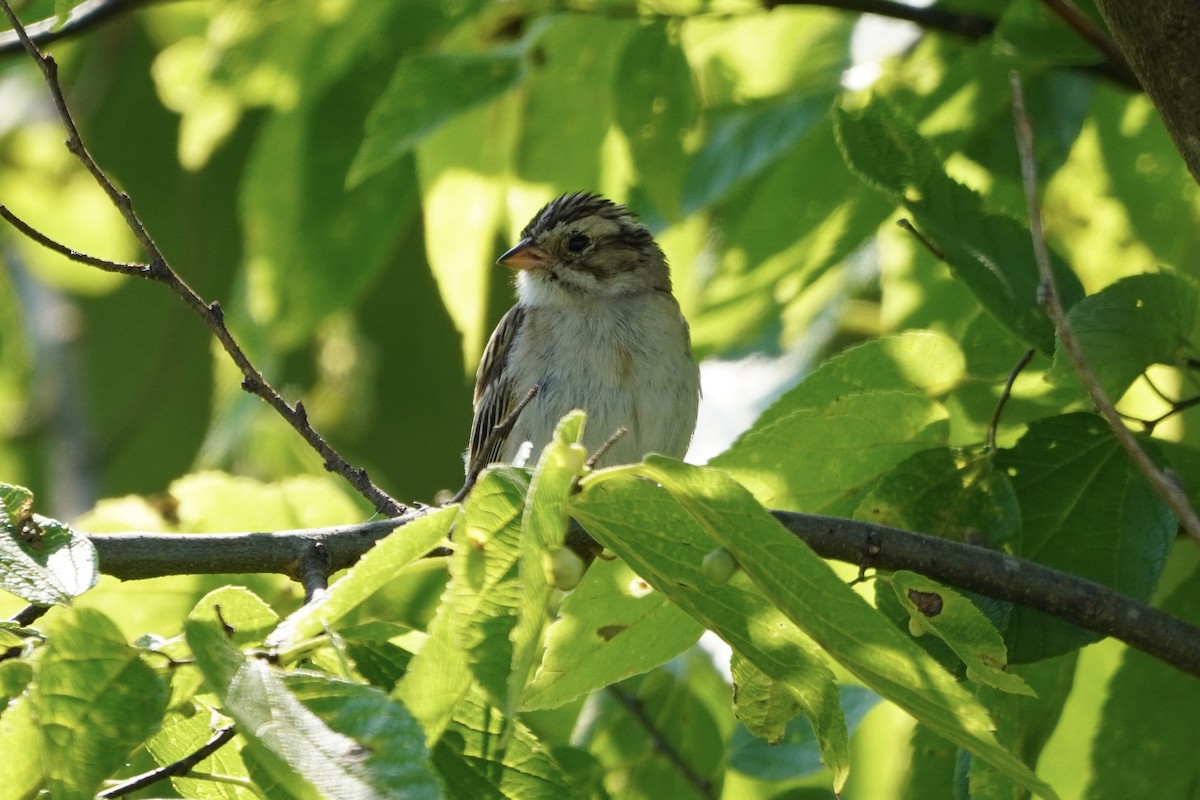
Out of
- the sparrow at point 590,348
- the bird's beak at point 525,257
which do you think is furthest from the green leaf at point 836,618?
the bird's beak at point 525,257

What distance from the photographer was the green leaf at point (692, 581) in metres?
1.83

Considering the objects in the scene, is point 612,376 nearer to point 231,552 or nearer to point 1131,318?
point 1131,318

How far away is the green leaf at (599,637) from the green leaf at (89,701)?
682 mm

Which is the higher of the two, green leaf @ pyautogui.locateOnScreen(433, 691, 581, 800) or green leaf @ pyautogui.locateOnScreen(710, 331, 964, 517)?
green leaf @ pyautogui.locateOnScreen(710, 331, 964, 517)

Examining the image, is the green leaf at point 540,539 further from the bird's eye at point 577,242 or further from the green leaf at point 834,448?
the bird's eye at point 577,242

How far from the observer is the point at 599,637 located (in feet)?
7.82

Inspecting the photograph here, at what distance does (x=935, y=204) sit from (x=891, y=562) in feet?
2.31

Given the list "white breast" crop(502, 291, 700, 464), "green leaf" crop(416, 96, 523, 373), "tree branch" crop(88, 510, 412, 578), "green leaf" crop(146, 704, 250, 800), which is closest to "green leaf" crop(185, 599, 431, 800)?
"green leaf" crop(146, 704, 250, 800)

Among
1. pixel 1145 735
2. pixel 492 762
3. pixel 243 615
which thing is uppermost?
pixel 243 615

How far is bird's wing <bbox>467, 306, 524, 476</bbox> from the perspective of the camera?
5.16 m

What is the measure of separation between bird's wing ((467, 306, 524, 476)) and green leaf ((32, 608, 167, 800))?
3214 mm

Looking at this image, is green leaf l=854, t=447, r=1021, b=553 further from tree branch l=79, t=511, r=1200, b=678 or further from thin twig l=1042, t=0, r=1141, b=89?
thin twig l=1042, t=0, r=1141, b=89

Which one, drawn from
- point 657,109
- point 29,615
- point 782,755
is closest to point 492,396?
point 657,109

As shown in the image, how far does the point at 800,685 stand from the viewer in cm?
189
